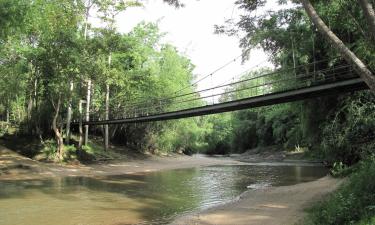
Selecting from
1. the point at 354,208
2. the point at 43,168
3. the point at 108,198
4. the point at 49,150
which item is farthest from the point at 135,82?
the point at 354,208

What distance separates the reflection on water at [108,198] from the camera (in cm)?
973

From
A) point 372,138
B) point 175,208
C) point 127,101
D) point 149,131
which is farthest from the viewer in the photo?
point 149,131

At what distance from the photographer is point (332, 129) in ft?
43.4

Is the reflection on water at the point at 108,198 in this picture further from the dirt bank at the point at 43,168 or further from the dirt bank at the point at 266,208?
the dirt bank at the point at 43,168

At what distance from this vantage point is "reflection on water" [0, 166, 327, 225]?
9727 millimetres

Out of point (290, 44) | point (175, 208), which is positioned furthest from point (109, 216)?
point (290, 44)

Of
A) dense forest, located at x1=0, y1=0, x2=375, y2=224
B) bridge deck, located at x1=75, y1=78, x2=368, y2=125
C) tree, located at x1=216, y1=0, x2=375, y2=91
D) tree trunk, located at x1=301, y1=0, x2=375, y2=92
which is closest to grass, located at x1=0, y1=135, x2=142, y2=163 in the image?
dense forest, located at x1=0, y1=0, x2=375, y2=224

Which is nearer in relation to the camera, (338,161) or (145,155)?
(338,161)

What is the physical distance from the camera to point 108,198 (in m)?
12.6

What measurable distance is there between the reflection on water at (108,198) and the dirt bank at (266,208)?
86 centimetres

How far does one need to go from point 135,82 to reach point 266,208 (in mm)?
18463

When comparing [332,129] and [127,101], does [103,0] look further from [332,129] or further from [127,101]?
[332,129]

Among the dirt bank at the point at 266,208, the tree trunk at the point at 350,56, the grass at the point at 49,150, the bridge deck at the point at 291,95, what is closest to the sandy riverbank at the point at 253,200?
the dirt bank at the point at 266,208

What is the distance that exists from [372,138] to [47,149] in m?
17.9
